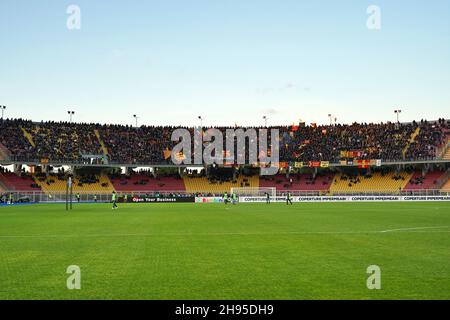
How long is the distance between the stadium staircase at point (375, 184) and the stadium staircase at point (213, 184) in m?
14.0

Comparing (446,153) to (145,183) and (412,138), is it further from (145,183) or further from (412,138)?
(145,183)

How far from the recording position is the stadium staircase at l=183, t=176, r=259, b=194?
81250 millimetres

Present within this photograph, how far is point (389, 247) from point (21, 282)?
36.4ft

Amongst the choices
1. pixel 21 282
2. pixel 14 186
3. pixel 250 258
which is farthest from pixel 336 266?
pixel 14 186

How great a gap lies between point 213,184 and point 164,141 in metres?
13.1

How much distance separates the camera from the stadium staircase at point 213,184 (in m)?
81.2

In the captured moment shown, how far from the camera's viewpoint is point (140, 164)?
83.4 meters

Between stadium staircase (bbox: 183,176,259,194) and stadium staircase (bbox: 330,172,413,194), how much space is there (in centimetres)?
1403

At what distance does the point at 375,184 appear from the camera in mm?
78875

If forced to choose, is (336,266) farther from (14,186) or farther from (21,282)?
(14,186)

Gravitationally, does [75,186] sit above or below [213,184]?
above

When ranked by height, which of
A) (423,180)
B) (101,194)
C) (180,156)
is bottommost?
(101,194)

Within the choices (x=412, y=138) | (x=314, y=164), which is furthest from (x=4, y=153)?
(x=412, y=138)
